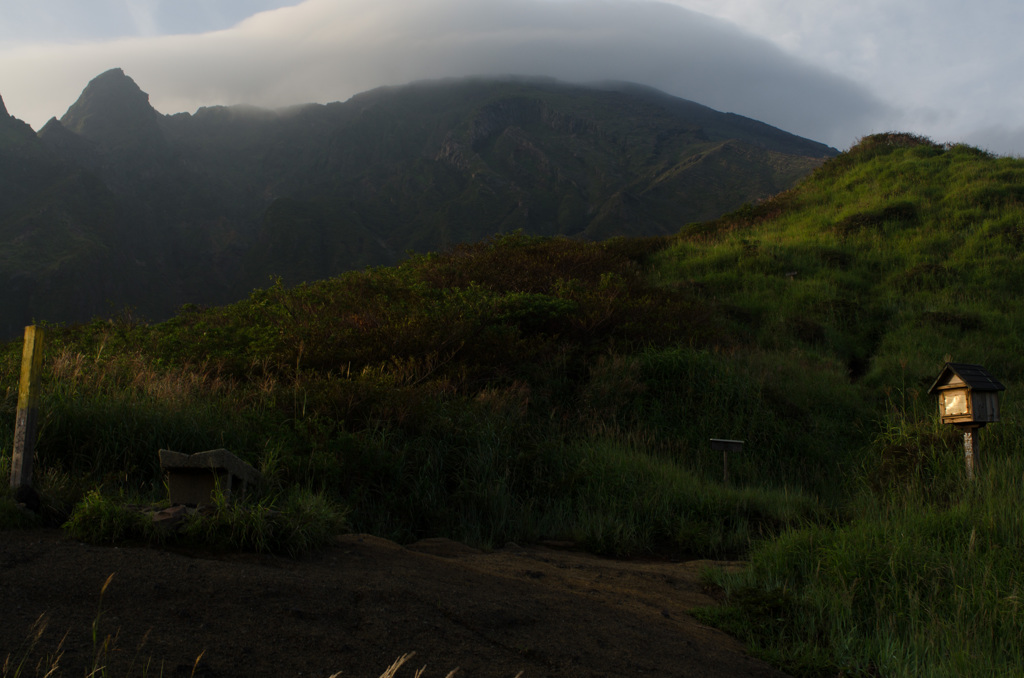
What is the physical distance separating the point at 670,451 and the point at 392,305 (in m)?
5.20

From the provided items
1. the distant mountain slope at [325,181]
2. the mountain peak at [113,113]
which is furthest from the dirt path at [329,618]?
the mountain peak at [113,113]

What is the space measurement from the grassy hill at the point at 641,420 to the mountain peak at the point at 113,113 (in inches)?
4208

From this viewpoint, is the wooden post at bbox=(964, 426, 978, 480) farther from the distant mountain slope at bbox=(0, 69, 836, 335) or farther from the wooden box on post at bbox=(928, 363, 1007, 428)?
the distant mountain slope at bbox=(0, 69, 836, 335)

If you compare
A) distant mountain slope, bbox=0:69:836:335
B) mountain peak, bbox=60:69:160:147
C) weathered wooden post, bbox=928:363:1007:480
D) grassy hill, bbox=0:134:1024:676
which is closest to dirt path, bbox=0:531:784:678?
grassy hill, bbox=0:134:1024:676

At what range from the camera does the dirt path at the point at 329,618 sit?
269cm

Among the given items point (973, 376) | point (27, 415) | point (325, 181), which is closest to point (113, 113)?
point (325, 181)

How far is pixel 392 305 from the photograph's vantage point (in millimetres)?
11250

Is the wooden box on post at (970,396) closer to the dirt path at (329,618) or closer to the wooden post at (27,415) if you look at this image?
the dirt path at (329,618)

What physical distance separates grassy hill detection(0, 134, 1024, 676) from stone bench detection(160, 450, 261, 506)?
360mm

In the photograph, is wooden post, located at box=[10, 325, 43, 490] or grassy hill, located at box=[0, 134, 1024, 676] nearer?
wooden post, located at box=[10, 325, 43, 490]

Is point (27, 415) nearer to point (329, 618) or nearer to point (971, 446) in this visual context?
point (329, 618)

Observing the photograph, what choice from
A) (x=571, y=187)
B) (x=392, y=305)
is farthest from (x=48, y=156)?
(x=392, y=305)

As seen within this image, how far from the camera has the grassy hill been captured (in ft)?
14.7

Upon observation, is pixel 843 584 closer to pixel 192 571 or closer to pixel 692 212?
pixel 192 571
